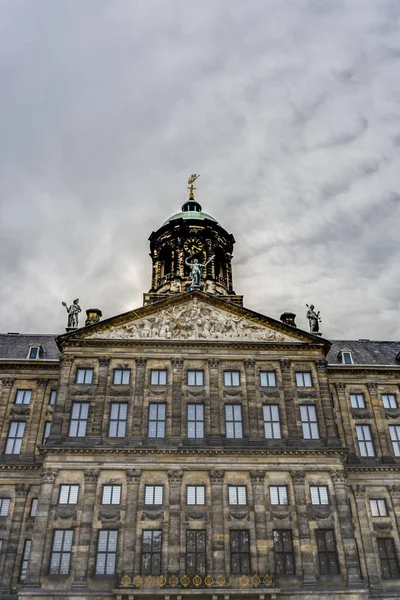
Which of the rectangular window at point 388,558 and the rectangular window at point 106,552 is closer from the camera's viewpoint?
the rectangular window at point 106,552

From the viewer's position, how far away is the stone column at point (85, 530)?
30.2m

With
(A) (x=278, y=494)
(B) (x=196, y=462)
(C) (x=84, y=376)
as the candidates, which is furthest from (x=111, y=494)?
(A) (x=278, y=494)

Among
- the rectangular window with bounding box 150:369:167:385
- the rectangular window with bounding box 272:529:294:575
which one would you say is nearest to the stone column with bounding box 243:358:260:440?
the rectangular window with bounding box 150:369:167:385

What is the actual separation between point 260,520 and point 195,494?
4.24m

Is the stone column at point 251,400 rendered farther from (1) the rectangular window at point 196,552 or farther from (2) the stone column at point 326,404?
(1) the rectangular window at point 196,552

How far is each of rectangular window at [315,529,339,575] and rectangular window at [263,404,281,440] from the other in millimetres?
6353

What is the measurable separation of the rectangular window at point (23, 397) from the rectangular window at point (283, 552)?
2006cm

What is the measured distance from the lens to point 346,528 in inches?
1271

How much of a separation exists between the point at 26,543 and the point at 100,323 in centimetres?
1528

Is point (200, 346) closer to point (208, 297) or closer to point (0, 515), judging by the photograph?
point (208, 297)

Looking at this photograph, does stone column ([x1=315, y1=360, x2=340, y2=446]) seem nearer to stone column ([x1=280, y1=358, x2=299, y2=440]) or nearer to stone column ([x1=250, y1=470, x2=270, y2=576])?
stone column ([x1=280, y1=358, x2=299, y2=440])

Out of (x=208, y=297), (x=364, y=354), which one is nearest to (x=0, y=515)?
(x=208, y=297)

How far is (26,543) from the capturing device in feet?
114

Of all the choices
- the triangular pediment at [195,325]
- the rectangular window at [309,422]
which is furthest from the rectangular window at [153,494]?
the triangular pediment at [195,325]
